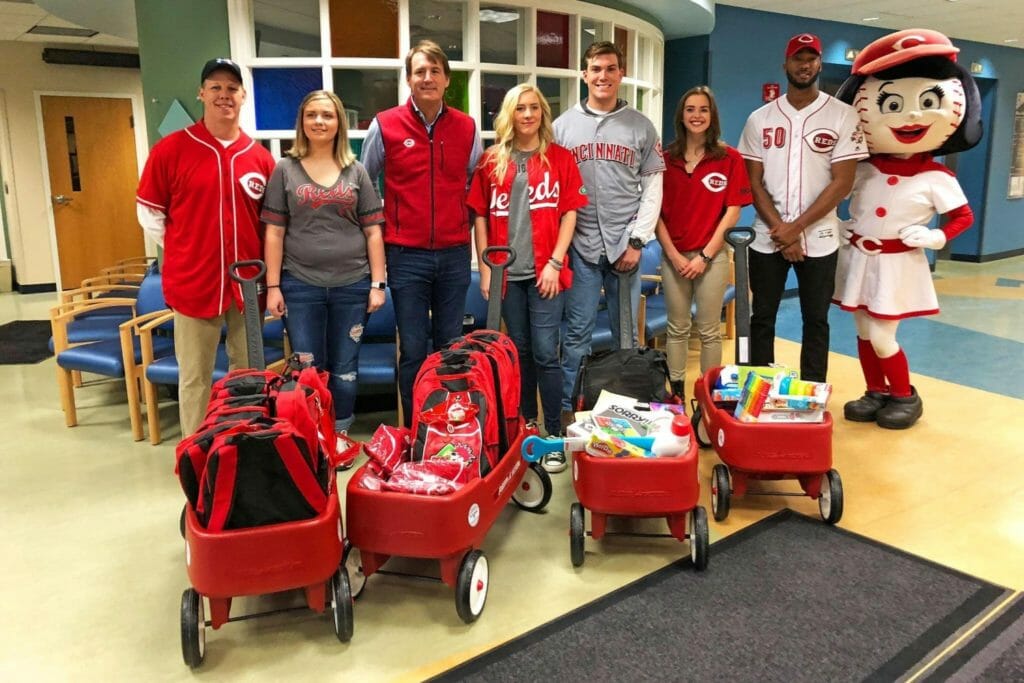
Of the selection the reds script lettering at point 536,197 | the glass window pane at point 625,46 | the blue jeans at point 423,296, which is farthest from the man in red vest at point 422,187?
the glass window pane at point 625,46

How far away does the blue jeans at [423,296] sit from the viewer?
3.03 m

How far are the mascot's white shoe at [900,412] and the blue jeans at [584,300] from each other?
1.40 metres

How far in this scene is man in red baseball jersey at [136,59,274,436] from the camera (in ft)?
9.14

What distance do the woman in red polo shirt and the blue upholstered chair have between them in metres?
2.53

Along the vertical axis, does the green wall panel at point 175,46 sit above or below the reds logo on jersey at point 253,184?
above

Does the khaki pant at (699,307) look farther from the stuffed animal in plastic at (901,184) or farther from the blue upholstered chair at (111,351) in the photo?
the blue upholstered chair at (111,351)

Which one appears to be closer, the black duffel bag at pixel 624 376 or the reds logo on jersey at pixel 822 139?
the black duffel bag at pixel 624 376

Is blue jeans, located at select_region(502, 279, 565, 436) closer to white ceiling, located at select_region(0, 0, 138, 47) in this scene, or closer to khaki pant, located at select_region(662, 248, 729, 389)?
khaki pant, located at select_region(662, 248, 729, 389)

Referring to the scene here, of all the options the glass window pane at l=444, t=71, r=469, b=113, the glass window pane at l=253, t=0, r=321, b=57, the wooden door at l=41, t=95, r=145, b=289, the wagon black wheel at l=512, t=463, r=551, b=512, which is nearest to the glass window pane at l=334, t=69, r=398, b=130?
the glass window pane at l=253, t=0, r=321, b=57

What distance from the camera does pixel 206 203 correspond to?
2.80 metres

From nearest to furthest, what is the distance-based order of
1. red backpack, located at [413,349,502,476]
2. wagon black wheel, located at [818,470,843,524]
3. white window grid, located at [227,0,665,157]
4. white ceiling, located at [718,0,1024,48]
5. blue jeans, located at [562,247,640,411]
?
red backpack, located at [413,349,502,476], wagon black wheel, located at [818,470,843,524], blue jeans, located at [562,247,640,411], white window grid, located at [227,0,665,157], white ceiling, located at [718,0,1024,48]

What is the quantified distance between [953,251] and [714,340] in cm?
848

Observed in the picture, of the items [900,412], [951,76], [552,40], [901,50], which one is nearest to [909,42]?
[901,50]

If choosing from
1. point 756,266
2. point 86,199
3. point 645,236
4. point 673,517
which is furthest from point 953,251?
point 86,199
